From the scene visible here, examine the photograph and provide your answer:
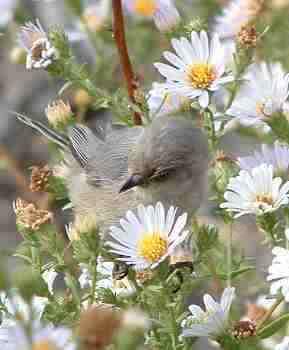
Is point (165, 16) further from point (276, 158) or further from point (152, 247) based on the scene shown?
point (152, 247)

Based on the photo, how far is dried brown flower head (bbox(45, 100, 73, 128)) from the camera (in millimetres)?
2629

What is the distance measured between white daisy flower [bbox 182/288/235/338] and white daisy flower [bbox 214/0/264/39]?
4.58ft

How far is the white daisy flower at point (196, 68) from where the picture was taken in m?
2.40

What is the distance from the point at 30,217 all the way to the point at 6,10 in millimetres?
1625

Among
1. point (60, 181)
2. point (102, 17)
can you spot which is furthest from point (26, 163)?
point (60, 181)

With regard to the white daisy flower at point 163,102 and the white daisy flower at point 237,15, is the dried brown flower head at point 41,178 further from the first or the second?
the white daisy flower at point 237,15

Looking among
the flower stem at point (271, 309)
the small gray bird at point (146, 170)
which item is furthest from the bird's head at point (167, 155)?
the flower stem at point (271, 309)

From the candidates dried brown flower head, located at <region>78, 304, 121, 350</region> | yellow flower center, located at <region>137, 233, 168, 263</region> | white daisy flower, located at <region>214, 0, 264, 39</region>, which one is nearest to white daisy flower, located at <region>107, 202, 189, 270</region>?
yellow flower center, located at <region>137, 233, 168, 263</region>

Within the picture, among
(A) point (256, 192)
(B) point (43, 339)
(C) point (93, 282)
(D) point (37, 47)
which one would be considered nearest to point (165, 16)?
(D) point (37, 47)

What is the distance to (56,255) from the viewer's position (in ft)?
7.44

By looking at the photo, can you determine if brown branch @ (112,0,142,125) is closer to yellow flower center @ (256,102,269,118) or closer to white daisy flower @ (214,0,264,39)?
yellow flower center @ (256,102,269,118)

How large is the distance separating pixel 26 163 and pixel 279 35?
2.36 meters

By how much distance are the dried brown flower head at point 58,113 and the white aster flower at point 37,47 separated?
139 millimetres

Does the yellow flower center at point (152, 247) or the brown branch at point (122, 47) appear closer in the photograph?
the yellow flower center at point (152, 247)
